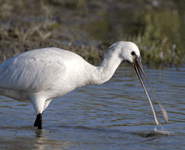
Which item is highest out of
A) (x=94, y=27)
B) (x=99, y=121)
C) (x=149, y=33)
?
(x=94, y=27)

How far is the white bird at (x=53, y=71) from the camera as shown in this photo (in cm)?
639

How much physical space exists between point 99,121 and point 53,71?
125 centimetres

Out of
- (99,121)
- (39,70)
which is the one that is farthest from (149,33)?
(39,70)

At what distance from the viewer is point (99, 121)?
7.03 metres

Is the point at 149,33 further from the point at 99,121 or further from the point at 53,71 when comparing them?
the point at 53,71

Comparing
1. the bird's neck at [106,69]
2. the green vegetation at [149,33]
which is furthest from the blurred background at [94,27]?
the bird's neck at [106,69]

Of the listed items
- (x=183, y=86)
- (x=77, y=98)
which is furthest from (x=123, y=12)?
(x=77, y=98)

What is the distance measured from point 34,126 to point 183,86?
4474 mm

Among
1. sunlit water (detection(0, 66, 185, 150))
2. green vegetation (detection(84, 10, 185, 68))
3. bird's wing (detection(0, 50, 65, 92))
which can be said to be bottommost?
sunlit water (detection(0, 66, 185, 150))

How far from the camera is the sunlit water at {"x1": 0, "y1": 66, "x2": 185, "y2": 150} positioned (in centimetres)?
576

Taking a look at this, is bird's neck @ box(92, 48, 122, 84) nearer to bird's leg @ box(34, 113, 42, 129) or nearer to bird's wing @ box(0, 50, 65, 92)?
bird's wing @ box(0, 50, 65, 92)

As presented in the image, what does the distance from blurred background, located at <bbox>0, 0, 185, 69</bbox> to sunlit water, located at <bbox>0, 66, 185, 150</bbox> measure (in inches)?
145

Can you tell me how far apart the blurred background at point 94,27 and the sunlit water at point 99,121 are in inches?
145

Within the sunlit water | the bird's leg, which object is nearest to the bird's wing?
the bird's leg
